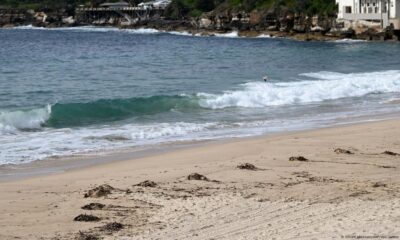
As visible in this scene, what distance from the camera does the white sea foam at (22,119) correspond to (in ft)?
59.2

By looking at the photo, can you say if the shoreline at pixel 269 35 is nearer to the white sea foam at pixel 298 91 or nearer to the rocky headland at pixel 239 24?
the rocky headland at pixel 239 24

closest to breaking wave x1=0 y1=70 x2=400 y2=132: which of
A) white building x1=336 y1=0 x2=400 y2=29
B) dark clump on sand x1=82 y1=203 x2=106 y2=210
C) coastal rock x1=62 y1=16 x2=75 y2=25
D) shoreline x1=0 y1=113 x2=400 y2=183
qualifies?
shoreline x1=0 y1=113 x2=400 y2=183

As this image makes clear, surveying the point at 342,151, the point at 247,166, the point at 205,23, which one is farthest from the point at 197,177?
the point at 205,23

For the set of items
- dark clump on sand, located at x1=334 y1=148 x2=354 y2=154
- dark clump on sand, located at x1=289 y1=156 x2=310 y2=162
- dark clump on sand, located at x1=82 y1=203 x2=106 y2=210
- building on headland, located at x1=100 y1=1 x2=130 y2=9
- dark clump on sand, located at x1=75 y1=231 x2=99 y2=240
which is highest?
dark clump on sand, located at x1=75 y1=231 x2=99 y2=240

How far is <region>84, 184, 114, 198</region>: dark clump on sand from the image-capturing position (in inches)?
380

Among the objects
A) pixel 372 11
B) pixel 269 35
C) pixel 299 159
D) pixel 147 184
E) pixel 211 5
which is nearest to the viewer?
pixel 147 184

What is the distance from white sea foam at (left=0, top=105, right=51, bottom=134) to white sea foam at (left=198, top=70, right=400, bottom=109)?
556cm

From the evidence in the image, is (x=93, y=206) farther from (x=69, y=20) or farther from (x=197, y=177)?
(x=69, y=20)

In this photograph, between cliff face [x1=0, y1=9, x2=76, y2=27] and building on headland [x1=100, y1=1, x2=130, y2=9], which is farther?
building on headland [x1=100, y1=1, x2=130, y2=9]

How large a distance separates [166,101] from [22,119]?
5698 mm

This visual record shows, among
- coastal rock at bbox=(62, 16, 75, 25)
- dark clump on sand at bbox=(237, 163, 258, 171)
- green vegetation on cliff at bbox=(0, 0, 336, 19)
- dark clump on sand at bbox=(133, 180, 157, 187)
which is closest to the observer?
dark clump on sand at bbox=(133, 180, 157, 187)

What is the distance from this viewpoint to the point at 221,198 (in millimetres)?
9273

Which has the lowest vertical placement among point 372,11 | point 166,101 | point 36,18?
point 36,18

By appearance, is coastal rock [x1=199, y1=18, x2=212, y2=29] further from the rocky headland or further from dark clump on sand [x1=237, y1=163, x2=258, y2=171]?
dark clump on sand [x1=237, y1=163, x2=258, y2=171]
